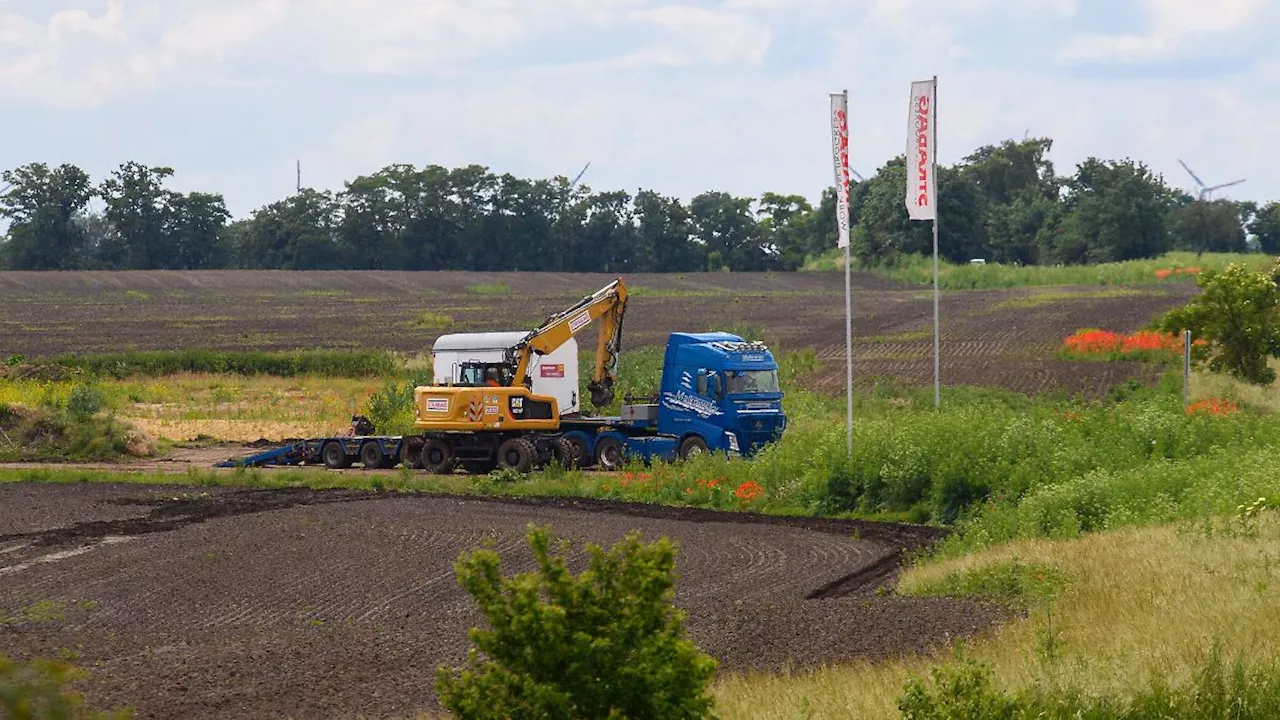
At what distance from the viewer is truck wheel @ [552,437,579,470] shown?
3500 centimetres

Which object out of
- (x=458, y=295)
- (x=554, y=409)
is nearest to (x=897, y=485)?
(x=554, y=409)

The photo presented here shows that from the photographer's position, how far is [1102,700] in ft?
34.3

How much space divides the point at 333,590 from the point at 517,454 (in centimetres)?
1538

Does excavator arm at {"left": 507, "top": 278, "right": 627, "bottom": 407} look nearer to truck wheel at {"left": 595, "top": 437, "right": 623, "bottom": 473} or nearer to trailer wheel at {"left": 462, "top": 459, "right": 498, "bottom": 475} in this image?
trailer wheel at {"left": 462, "top": 459, "right": 498, "bottom": 475}

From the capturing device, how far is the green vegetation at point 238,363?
2384 inches

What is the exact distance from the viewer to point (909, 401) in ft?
145

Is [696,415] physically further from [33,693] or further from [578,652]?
[33,693]

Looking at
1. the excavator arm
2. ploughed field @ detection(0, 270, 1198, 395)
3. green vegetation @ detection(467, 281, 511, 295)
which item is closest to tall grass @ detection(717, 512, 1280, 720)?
the excavator arm

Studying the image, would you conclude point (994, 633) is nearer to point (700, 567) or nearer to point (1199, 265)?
point (700, 567)

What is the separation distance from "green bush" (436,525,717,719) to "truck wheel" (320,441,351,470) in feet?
97.5

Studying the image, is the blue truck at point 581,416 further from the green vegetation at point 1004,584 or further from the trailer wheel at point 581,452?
the green vegetation at point 1004,584

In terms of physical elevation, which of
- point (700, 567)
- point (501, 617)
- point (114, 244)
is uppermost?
point (114, 244)

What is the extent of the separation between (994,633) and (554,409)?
22.2m

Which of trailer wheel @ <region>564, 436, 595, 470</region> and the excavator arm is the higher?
the excavator arm
